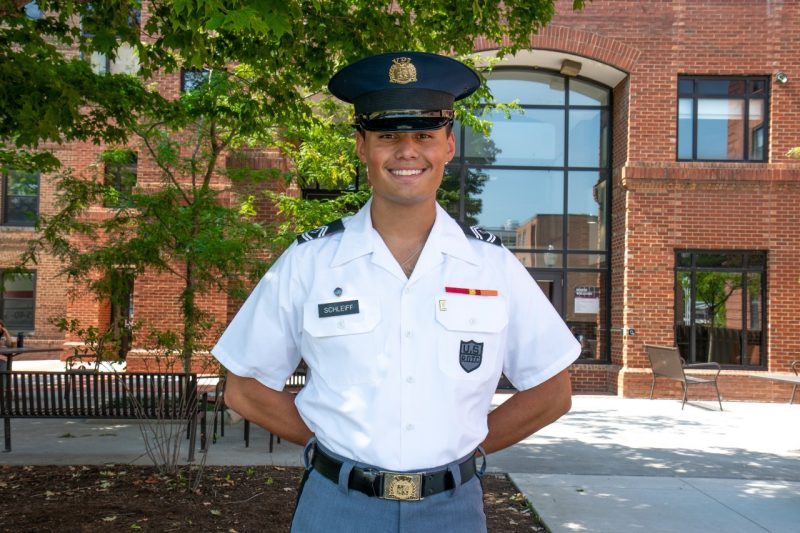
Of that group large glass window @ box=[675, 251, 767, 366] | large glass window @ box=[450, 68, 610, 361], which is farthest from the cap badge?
large glass window @ box=[675, 251, 767, 366]

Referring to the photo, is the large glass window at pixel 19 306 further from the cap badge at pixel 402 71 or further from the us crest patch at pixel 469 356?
the us crest patch at pixel 469 356

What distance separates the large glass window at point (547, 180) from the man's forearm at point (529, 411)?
41.4ft

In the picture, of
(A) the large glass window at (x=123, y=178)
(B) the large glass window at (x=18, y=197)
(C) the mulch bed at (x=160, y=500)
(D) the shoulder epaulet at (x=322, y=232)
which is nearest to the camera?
(D) the shoulder epaulet at (x=322, y=232)

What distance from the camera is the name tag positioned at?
219 centimetres

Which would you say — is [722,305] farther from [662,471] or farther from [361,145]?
[361,145]

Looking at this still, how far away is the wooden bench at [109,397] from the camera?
6.94 m

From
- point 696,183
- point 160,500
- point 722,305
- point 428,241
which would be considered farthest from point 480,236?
point 722,305

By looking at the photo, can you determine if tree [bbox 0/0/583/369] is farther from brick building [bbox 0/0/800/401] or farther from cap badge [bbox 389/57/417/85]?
brick building [bbox 0/0/800/401]

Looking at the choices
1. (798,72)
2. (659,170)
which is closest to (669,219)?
(659,170)

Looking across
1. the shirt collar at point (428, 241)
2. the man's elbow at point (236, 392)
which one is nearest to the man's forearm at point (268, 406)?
the man's elbow at point (236, 392)

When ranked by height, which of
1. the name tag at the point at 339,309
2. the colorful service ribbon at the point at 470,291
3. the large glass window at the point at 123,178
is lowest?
the name tag at the point at 339,309

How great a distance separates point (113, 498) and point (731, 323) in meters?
11.8

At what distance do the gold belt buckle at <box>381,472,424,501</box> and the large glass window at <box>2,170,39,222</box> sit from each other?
24064 mm

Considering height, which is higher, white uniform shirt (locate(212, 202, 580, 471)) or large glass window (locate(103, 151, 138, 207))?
large glass window (locate(103, 151, 138, 207))
